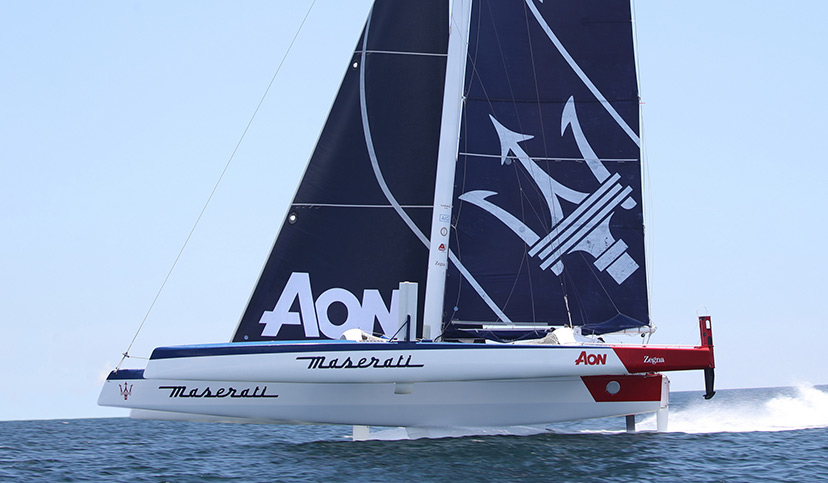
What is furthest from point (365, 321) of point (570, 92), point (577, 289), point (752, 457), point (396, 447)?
point (752, 457)

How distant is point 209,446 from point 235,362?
3.82m

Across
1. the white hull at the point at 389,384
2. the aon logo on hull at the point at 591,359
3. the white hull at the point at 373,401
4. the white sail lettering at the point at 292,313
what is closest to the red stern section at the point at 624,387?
the white hull at the point at 389,384

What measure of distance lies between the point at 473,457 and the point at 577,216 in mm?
4972

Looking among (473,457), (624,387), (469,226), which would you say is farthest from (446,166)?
(473,457)

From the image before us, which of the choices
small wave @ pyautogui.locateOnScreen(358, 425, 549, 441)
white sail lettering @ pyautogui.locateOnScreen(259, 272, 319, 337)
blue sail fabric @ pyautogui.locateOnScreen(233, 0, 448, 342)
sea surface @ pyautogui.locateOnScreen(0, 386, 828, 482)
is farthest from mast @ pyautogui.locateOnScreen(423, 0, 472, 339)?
sea surface @ pyautogui.locateOnScreen(0, 386, 828, 482)

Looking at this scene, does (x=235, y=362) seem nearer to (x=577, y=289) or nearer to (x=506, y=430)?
(x=506, y=430)

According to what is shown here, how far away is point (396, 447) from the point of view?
45.0ft

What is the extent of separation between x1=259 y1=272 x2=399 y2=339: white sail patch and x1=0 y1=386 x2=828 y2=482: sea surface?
179cm

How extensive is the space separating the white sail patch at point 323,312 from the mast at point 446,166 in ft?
2.07

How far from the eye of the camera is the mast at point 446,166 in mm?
15031

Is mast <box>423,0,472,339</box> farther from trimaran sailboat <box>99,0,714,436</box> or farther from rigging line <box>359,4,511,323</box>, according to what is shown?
rigging line <box>359,4,511,323</box>

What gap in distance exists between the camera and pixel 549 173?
15.7 metres

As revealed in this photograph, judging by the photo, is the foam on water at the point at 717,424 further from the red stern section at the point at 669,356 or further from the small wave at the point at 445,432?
the red stern section at the point at 669,356

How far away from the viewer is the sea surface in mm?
11688
